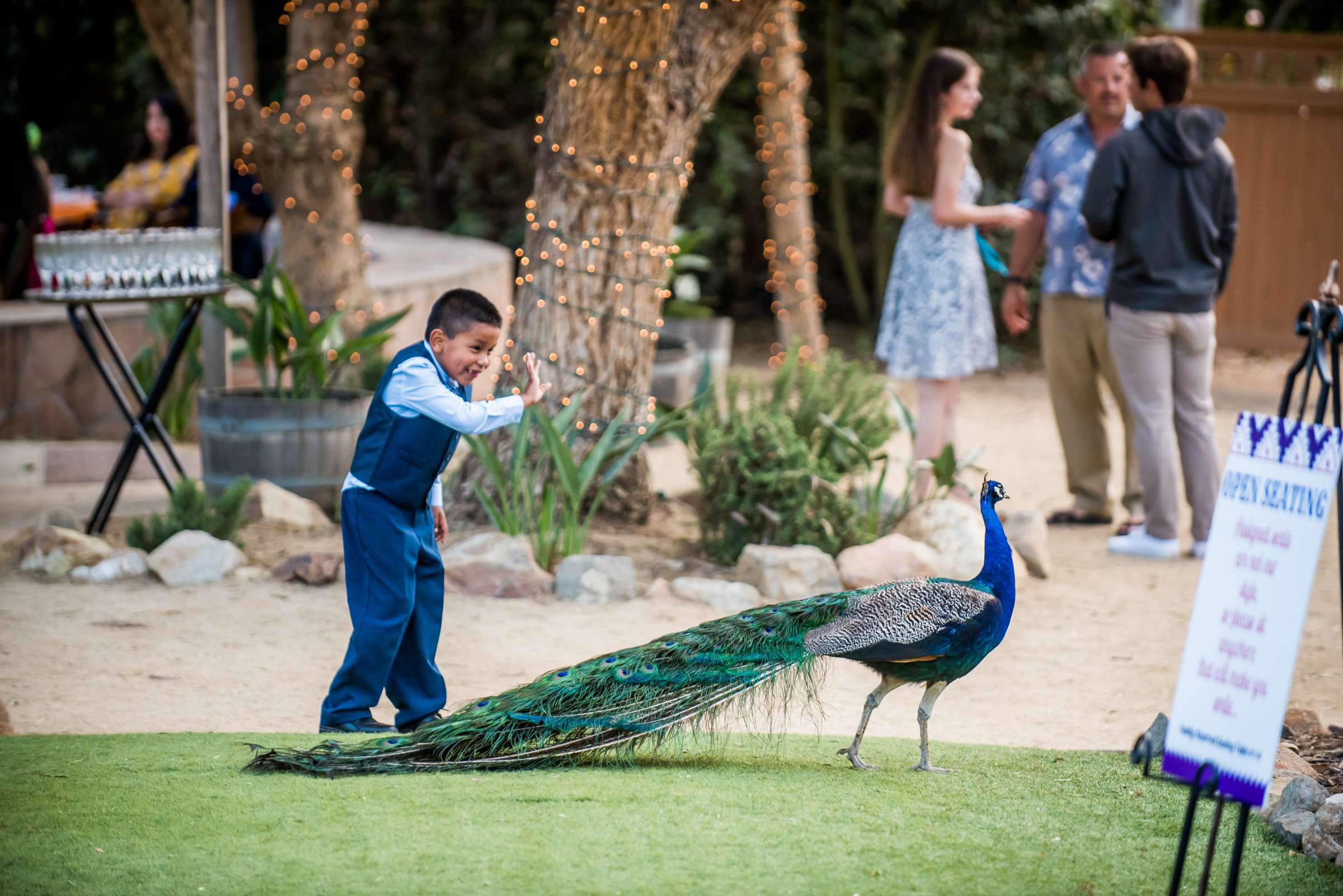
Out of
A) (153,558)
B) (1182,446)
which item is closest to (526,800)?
(153,558)

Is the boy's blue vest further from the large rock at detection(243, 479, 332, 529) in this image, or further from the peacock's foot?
the large rock at detection(243, 479, 332, 529)

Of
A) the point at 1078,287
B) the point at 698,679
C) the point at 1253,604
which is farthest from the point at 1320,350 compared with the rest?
the point at 1078,287

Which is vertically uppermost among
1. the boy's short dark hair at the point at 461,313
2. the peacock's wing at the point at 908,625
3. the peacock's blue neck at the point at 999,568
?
the boy's short dark hair at the point at 461,313

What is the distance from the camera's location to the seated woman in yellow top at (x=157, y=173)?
892cm

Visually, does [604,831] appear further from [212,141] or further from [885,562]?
[212,141]

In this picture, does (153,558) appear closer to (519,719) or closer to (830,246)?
(519,719)

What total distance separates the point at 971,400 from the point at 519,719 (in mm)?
7991

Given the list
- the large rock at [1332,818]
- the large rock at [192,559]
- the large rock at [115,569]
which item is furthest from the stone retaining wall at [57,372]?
the large rock at [1332,818]

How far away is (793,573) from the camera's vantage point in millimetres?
5707

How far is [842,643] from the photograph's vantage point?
3.42 metres

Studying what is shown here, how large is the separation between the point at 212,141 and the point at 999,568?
4847 millimetres

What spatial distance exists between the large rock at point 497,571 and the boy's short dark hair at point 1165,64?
10.7 feet

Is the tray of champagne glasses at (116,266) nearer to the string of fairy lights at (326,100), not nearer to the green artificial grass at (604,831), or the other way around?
the string of fairy lights at (326,100)

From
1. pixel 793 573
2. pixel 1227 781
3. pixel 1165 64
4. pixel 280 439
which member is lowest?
pixel 793 573
